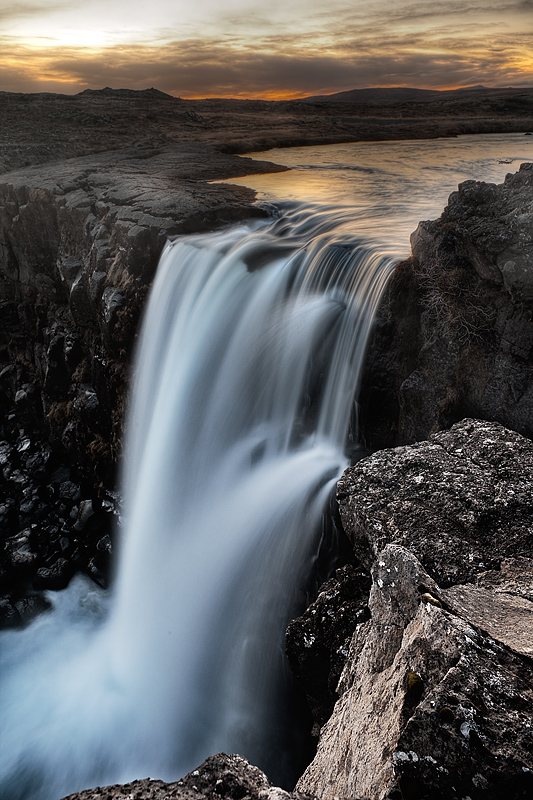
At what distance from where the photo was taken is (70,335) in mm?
14891

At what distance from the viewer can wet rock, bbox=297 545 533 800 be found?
273 cm

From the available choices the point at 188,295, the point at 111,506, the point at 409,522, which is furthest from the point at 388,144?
the point at 409,522

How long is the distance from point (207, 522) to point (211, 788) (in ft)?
20.0

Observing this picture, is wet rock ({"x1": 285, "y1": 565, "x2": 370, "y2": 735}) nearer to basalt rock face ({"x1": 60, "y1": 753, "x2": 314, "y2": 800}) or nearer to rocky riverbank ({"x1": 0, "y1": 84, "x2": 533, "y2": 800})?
rocky riverbank ({"x1": 0, "y1": 84, "x2": 533, "y2": 800})

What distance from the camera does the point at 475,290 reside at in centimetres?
755

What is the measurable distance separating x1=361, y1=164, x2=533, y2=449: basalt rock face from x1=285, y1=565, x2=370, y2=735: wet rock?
2.91m

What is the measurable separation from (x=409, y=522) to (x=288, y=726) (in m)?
3.51

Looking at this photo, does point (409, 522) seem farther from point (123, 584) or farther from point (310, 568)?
point (123, 584)

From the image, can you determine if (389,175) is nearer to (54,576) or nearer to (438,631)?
(54,576)

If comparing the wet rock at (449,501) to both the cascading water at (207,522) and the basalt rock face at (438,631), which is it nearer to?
the basalt rock face at (438,631)

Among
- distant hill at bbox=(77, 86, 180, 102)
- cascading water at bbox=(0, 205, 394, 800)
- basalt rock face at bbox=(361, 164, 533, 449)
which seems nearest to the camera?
basalt rock face at bbox=(361, 164, 533, 449)

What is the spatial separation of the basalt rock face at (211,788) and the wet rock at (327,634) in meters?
1.99

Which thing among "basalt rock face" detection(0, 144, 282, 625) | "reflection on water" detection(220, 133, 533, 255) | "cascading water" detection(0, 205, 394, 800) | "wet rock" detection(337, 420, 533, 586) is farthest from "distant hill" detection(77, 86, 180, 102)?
"wet rock" detection(337, 420, 533, 586)

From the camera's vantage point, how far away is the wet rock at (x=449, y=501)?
495 cm
